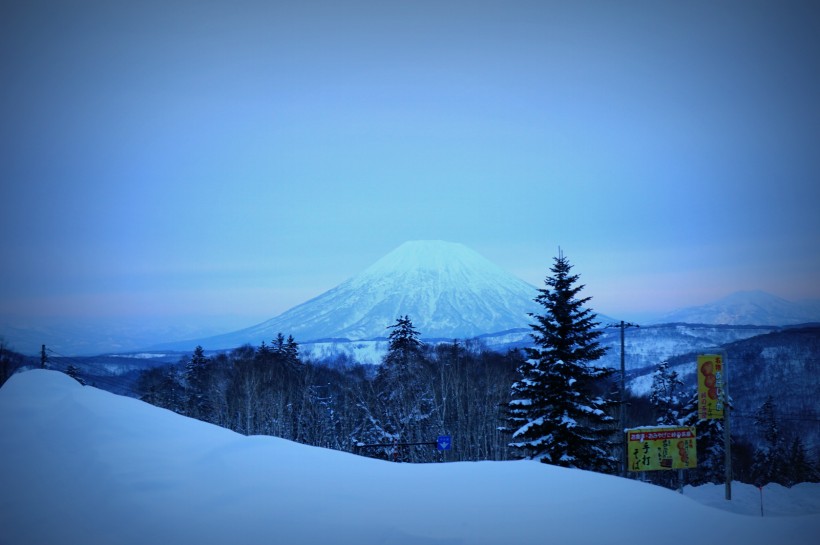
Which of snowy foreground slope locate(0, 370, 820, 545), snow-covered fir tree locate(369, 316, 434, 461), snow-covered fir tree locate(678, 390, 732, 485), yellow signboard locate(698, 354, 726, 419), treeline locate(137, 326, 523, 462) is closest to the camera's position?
snowy foreground slope locate(0, 370, 820, 545)

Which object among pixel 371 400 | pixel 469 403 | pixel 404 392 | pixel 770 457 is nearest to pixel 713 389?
pixel 469 403

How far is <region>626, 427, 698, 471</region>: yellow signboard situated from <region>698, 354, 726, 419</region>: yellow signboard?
2924 millimetres

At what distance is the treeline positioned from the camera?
2934 cm

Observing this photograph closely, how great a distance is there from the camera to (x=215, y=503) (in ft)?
13.7

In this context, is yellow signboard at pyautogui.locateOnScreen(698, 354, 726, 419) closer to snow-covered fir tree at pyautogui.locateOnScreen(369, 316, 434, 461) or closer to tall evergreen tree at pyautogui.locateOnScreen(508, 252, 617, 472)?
tall evergreen tree at pyautogui.locateOnScreen(508, 252, 617, 472)

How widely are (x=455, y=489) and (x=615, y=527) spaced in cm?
139

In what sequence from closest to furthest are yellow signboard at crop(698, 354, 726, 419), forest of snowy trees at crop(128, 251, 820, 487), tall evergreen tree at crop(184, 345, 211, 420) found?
yellow signboard at crop(698, 354, 726, 419)
forest of snowy trees at crop(128, 251, 820, 487)
tall evergreen tree at crop(184, 345, 211, 420)

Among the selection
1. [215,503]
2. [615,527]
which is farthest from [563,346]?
[215,503]

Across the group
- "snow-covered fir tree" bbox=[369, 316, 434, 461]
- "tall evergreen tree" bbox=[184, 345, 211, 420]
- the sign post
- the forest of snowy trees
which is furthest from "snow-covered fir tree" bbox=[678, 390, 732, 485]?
"tall evergreen tree" bbox=[184, 345, 211, 420]

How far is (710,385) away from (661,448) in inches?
167

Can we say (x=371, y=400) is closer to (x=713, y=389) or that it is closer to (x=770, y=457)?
(x=713, y=389)

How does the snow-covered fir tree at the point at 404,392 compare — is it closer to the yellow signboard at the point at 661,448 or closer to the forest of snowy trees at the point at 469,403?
the forest of snowy trees at the point at 469,403

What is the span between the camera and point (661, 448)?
20.2m

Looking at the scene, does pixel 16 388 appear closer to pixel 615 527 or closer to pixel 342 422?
pixel 615 527
